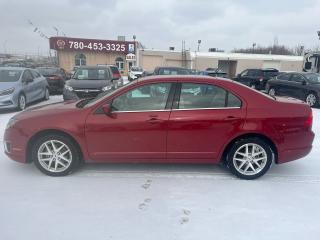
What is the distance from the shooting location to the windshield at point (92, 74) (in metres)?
10.6

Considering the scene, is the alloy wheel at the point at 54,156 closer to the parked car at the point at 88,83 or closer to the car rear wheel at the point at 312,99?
the parked car at the point at 88,83

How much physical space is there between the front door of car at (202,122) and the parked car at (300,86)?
894cm

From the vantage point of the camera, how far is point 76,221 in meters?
3.11

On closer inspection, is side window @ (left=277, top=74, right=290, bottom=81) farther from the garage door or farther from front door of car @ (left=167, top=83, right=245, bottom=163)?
the garage door

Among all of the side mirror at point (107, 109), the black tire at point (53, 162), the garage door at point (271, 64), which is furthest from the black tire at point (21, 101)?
the garage door at point (271, 64)

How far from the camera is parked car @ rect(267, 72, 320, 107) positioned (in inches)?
451

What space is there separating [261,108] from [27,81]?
27.5 feet

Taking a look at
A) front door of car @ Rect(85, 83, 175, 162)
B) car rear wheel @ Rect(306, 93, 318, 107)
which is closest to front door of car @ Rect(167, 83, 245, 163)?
front door of car @ Rect(85, 83, 175, 162)

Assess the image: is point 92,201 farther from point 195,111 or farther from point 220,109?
point 220,109

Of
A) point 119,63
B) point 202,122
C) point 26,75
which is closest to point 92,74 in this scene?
point 26,75

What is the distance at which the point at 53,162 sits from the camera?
4.20 meters

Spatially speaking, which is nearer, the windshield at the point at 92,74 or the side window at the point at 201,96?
the side window at the point at 201,96

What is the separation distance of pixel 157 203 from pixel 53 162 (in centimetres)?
175

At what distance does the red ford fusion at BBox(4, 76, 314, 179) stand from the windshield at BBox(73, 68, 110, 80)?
21.4ft
